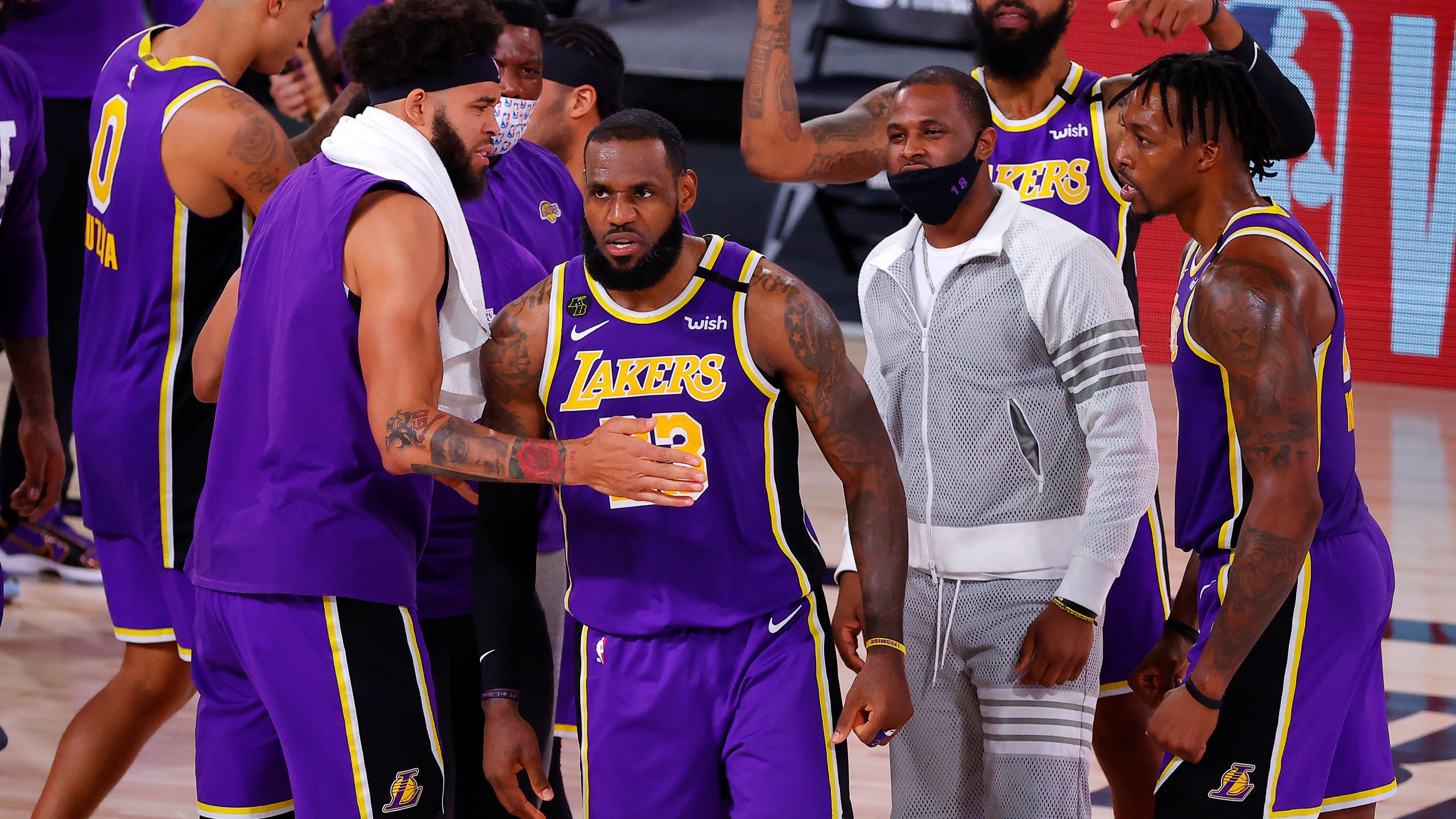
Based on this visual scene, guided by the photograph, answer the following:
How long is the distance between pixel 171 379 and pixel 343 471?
1028 mm

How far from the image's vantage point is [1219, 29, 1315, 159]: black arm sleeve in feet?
11.4

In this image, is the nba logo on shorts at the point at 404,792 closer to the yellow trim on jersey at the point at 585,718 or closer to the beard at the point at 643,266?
the yellow trim on jersey at the point at 585,718

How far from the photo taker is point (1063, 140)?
390 cm

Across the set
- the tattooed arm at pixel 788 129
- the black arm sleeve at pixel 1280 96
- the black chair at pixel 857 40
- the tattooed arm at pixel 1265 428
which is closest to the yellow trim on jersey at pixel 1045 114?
the tattooed arm at pixel 788 129

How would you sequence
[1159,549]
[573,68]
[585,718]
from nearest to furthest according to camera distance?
[585,718]
[1159,549]
[573,68]

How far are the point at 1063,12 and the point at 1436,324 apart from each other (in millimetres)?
7310

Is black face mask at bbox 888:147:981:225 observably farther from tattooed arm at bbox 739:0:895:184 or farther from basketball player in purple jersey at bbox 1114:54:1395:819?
tattooed arm at bbox 739:0:895:184

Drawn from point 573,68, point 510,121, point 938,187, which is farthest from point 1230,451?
point 573,68

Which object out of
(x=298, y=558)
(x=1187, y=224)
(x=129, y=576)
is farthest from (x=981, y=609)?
(x=129, y=576)

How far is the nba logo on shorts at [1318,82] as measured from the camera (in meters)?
10.3

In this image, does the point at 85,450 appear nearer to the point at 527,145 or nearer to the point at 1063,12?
the point at 527,145

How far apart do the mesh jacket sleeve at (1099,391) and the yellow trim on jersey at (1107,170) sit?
0.73m

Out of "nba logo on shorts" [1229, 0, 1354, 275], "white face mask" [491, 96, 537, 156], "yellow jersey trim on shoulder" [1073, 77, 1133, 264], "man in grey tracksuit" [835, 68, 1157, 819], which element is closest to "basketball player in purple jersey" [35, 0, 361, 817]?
"white face mask" [491, 96, 537, 156]

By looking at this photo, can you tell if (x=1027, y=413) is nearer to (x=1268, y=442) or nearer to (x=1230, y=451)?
(x=1230, y=451)
